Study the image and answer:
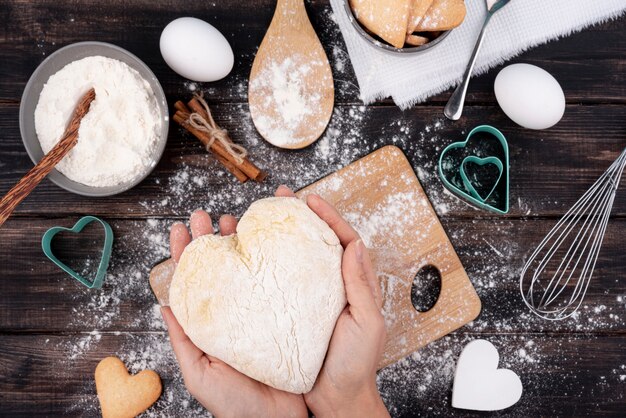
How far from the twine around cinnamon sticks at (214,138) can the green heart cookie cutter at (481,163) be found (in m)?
0.43

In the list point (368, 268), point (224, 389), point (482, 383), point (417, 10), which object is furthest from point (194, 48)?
point (482, 383)

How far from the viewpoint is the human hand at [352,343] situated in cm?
96

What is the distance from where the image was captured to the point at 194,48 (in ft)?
3.55

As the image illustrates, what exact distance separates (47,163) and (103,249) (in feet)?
0.88

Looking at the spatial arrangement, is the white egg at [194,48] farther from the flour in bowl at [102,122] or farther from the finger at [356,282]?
the finger at [356,282]

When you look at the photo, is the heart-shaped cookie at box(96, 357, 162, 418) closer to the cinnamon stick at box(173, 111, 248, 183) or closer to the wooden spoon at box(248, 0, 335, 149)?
the cinnamon stick at box(173, 111, 248, 183)

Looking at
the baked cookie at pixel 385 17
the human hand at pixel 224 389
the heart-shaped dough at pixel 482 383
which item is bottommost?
the heart-shaped dough at pixel 482 383

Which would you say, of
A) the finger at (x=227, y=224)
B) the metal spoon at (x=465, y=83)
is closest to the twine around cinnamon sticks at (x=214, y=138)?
the finger at (x=227, y=224)

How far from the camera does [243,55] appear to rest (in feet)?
3.97

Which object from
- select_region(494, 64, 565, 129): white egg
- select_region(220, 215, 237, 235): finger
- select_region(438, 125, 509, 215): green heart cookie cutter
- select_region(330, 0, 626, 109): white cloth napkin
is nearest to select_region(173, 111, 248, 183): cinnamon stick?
select_region(220, 215, 237, 235): finger

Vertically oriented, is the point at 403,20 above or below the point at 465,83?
above

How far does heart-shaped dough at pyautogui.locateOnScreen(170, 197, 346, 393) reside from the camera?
942 millimetres

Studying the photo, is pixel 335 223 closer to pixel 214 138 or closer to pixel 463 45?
pixel 214 138

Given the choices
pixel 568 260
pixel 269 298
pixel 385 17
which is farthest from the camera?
pixel 568 260
